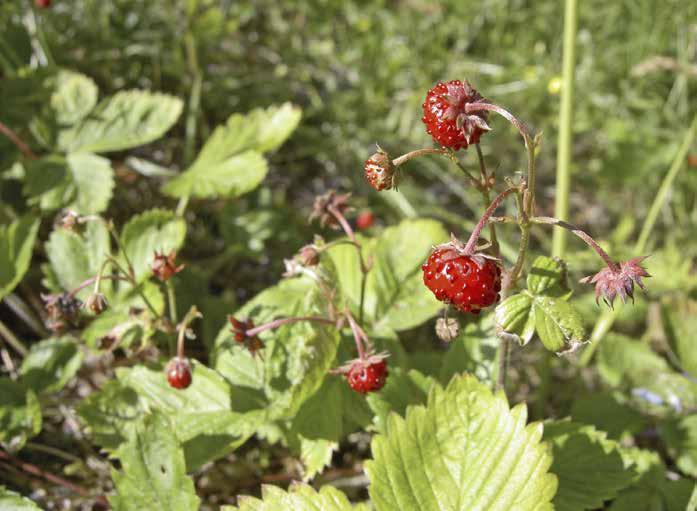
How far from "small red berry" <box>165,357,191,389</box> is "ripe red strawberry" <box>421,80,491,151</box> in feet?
3.06

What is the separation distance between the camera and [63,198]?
2506 millimetres

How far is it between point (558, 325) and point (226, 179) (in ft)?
4.98

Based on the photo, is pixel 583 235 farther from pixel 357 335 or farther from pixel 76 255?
pixel 76 255

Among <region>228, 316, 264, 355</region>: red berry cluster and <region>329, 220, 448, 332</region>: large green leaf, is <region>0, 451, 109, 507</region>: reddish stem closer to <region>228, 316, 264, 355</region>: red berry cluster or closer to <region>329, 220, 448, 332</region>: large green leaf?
<region>228, 316, 264, 355</region>: red berry cluster

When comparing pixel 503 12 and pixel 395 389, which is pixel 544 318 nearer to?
pixel 395 389

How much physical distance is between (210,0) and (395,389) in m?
2.45

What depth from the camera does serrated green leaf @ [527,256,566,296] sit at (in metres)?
1.54

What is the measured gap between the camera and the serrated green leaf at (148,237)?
2.27m

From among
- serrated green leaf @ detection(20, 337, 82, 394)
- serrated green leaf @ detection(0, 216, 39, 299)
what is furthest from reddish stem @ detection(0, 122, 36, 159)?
serrated green leaf @ detection(20, 337, 82, 394)

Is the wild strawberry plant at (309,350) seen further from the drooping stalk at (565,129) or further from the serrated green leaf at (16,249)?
the drooping stalk at (565,129)

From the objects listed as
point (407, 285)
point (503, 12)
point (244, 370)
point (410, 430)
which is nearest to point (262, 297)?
point (244, 370)

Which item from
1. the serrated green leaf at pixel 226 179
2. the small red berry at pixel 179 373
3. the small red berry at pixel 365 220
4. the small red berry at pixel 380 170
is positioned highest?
the small red berry at pixel 380 170

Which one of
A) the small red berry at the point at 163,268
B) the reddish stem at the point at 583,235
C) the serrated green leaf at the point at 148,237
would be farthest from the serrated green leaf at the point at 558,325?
the serrated green leaf at the point at 148,237

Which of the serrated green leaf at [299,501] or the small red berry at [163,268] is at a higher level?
the small red berry at [163,268]
